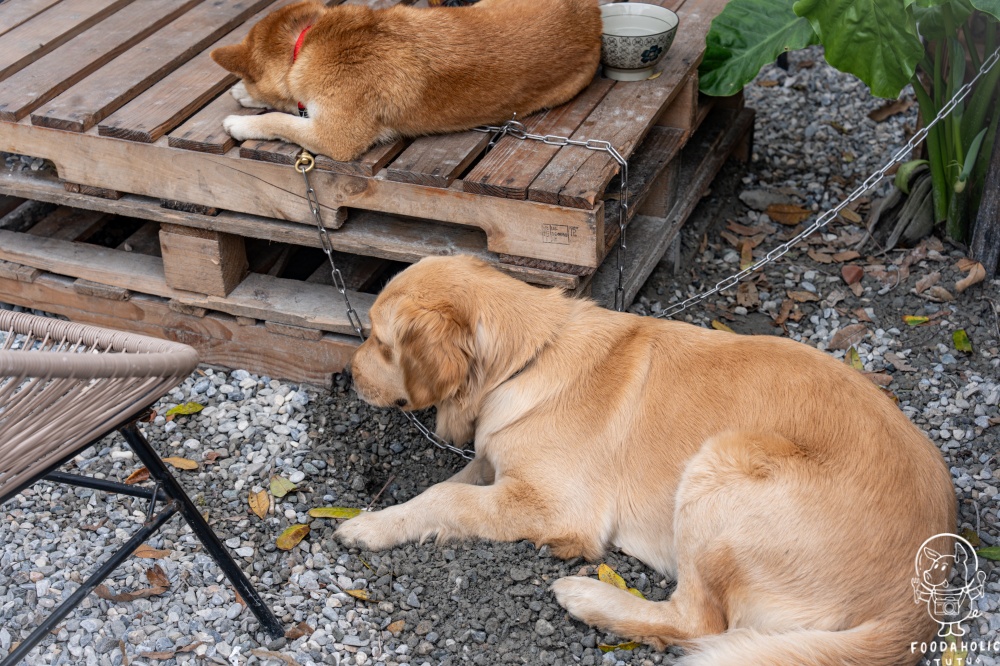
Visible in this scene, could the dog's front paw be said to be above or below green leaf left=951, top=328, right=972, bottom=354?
above

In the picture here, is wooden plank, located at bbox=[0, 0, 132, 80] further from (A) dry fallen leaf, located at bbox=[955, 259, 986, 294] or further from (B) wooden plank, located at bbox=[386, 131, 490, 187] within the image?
(A) dry fallen leaf, located at bbox=[955, 259, 986, 294]

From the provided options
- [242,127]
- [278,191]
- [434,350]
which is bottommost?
[434,350]

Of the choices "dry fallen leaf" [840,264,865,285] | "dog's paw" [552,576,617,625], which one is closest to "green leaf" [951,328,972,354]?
"dry fallen leaf" [840,264,865,285]

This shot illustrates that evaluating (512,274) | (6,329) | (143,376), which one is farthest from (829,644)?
(6,329)

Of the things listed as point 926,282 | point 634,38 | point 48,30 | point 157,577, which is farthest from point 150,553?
point 926,282

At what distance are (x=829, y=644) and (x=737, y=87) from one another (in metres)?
2.60

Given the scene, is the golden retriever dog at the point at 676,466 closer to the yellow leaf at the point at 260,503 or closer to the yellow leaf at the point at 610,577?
the yellow leaf at the point at 610,577

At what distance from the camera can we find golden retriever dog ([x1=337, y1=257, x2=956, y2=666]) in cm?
272

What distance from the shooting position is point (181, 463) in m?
3.81

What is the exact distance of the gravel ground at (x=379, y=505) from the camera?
3.07 m

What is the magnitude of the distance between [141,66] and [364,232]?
1346 millimetres

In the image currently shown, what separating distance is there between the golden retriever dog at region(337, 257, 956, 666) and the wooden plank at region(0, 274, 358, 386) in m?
0.77

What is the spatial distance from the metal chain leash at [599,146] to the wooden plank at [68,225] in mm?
2106

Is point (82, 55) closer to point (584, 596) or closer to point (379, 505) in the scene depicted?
point (379, 505)
